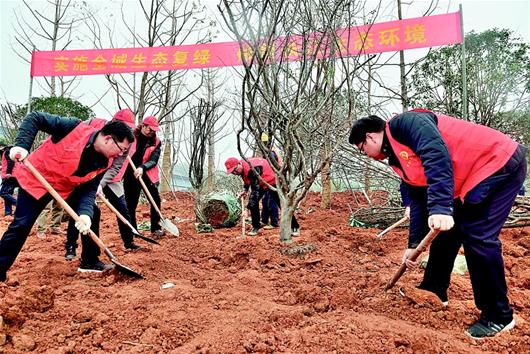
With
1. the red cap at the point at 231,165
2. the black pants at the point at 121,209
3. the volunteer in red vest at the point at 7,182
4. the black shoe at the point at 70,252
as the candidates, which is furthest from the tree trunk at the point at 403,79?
the volunteer in red vest at the point at 7,182

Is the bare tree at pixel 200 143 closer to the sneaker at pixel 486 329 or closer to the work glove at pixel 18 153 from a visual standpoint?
the work glove at pixel 18 153

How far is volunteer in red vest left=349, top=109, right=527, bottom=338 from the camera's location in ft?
6.20

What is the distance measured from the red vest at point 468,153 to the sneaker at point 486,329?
0.64 metres

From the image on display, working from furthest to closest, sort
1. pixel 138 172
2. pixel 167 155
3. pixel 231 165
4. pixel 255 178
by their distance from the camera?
pixel 167 155 < pixel 231 165 < pixel 255 178 < pixel 138 172

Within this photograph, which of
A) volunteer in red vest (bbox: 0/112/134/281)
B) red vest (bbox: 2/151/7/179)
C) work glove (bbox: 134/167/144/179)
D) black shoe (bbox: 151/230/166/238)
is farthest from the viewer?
red vest (bbox: 2/151/7/179)

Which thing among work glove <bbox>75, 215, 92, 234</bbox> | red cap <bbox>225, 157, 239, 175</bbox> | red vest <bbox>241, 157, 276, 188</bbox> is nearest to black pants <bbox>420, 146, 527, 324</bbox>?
work glove <bbox>75, 215, 92, 234</bbox>

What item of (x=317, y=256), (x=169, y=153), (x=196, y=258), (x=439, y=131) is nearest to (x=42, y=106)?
(x=169, y=153)

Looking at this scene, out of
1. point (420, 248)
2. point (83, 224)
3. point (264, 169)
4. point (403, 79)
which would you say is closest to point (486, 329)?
point (420, 248)

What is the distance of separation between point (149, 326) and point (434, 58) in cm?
694

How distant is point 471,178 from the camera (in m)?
2.00

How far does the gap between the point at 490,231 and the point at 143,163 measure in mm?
3745

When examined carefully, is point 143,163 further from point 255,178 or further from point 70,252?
point 255,178

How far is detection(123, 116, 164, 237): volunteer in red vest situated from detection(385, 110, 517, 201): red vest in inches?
119

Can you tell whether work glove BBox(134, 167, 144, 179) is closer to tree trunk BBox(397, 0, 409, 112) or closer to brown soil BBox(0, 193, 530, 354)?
brown soil BBox(0, 193, 530, 354)
